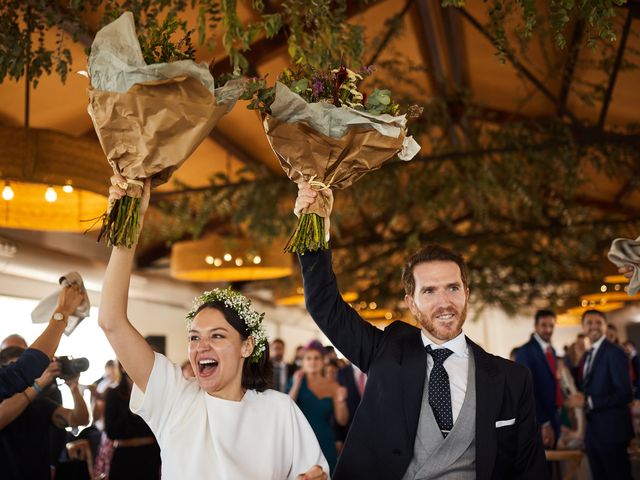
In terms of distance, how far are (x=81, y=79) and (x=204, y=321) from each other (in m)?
4.57

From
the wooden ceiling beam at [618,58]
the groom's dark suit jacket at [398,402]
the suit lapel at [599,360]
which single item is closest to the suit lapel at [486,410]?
the groom's dark suit jacket at [398,402]

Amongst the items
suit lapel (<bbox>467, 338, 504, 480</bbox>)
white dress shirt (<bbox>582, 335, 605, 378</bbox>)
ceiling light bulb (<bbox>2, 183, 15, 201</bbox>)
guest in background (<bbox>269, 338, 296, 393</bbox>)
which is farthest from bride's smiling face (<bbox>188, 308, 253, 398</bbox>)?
guest in background (<bbox>269, 338, 296, 393</bbox>)

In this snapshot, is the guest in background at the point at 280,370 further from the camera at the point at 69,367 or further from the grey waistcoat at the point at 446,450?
the grey waistcoat at the point at 446,450

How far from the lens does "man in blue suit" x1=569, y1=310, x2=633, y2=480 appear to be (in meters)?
6.02

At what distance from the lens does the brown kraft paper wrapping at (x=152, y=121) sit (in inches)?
78.0

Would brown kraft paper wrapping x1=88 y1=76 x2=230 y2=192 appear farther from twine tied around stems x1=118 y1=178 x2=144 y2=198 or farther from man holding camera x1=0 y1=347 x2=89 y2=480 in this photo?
man holding camera x1=0 y1=347 x2=89 y2=480

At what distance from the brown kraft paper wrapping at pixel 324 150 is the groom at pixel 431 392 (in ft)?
0.20

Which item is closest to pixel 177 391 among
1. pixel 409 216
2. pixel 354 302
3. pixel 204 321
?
pixel 204 321

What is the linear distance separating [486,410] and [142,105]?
1422 millimetres

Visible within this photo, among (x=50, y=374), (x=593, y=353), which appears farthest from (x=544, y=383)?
(x=50, y=374)

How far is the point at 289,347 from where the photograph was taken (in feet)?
87.3

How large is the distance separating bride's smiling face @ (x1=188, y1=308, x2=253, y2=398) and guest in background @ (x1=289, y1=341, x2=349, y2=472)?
383 centimetres

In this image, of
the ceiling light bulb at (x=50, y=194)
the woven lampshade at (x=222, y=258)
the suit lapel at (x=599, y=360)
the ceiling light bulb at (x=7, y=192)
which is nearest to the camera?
the ceiling light bulb at (x=7, y=192)

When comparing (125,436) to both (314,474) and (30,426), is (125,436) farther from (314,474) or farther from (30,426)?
(314,474)
